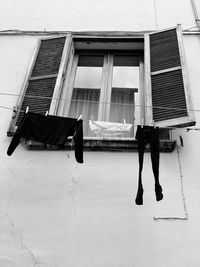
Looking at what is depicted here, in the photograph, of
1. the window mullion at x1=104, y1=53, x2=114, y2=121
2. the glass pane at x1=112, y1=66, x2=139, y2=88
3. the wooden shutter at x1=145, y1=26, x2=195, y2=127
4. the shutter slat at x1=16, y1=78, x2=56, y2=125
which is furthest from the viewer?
the glass pane at x1=112, y1=66, x2=139, y2=88

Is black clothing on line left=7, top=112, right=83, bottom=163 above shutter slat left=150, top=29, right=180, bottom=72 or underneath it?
underneath

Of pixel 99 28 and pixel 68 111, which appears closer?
pixel 68 111

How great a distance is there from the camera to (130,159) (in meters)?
4.57

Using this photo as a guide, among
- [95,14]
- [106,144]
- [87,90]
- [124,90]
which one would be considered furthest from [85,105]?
[95,14]

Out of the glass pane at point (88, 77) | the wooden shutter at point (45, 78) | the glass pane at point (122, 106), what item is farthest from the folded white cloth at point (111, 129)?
the glass pane at point (88, 77)

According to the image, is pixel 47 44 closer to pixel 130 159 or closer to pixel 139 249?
pixel 130 159

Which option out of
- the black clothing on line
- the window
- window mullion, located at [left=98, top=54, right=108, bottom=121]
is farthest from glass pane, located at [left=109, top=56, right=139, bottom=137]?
the black clothing on line

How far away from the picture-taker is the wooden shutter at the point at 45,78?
16.6 ft

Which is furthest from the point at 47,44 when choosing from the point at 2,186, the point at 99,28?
the point at 2,186

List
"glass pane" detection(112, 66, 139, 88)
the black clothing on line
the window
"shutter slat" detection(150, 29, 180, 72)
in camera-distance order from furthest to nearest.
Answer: "glass pane" detection(112, 66, 139, 88) < "shutter slat" detection(150, 29, 180, 72) < the window < the black clothing on line

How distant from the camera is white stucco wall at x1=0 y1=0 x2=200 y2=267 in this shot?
3.79 m

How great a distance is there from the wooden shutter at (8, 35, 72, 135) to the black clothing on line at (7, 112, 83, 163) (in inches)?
29.5

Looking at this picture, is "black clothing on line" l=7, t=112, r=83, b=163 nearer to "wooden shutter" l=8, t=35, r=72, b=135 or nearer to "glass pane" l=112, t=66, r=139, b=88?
"wooden shutter" l=8, t=35, r=72, b=135

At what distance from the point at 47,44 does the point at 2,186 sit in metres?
2.80
